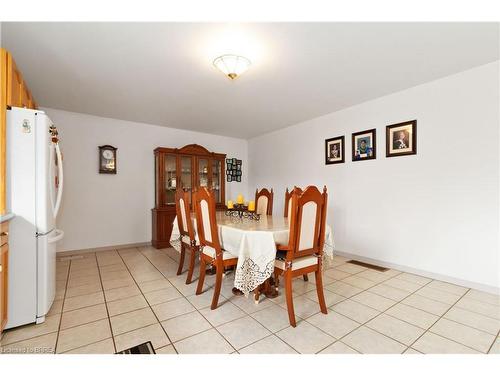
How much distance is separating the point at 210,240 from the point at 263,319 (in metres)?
0.81

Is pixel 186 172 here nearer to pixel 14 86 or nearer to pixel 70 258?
pixel 70 258

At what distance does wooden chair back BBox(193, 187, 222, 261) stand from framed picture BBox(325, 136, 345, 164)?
2.45 meters

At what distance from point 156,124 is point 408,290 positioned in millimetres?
4570

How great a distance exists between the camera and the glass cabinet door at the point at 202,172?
4.79 m

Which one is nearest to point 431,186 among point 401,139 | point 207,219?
point 401,139

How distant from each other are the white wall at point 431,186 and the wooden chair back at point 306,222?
5.36 ft

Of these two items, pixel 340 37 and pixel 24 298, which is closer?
pixel 24 298

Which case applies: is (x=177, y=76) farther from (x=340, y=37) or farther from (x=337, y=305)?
(x=337, y=305)

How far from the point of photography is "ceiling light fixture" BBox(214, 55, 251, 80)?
6.95 feet

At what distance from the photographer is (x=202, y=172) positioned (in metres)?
4.85

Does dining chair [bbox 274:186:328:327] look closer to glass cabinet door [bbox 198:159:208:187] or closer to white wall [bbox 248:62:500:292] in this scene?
white wall [bbox 248:62:500:292]

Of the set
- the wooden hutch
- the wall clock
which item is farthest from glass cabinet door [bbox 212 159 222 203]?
the wall clock
